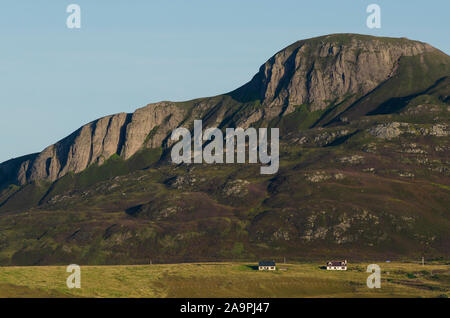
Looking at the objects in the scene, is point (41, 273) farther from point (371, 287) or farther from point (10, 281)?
point (371, 287)

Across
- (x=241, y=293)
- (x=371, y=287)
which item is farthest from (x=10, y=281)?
(x=371, y=287)
